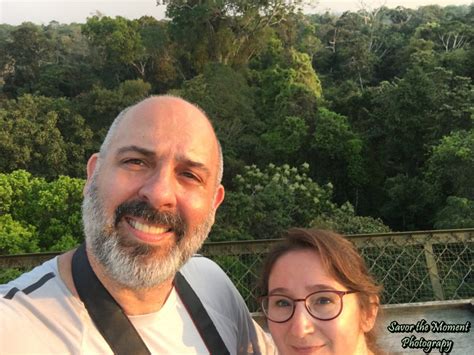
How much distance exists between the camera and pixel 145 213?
123 centimetres

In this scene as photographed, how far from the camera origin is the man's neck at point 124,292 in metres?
1.28

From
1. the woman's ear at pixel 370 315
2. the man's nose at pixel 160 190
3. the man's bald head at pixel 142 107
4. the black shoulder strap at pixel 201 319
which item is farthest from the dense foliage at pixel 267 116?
the man's nose at pixel 160 190

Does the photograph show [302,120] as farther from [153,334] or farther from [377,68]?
[153,334]

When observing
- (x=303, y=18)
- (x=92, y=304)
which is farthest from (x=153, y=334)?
(x=303, y=18)

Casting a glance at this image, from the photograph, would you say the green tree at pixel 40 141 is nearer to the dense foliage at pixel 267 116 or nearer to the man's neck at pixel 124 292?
the dense foliage at pixel 267 116

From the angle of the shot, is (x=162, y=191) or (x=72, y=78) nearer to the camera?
(x=162, y=191)

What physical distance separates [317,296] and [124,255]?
55cm

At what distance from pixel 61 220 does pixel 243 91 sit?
10.4 metres

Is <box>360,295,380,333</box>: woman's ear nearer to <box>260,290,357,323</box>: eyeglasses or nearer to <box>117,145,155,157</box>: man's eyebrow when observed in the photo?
<box>260,290,357,323</box>: eyeglasses

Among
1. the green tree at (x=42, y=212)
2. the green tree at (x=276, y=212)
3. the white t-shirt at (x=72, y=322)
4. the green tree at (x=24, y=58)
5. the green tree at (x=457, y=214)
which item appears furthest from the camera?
the green tree at (x=24, y=58)

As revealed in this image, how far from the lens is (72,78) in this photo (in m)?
25.1

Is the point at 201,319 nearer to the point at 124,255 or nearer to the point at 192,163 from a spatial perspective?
the point at 124,255

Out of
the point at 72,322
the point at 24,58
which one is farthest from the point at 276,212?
the point at 24,58

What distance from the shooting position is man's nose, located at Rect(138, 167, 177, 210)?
4.03ft
